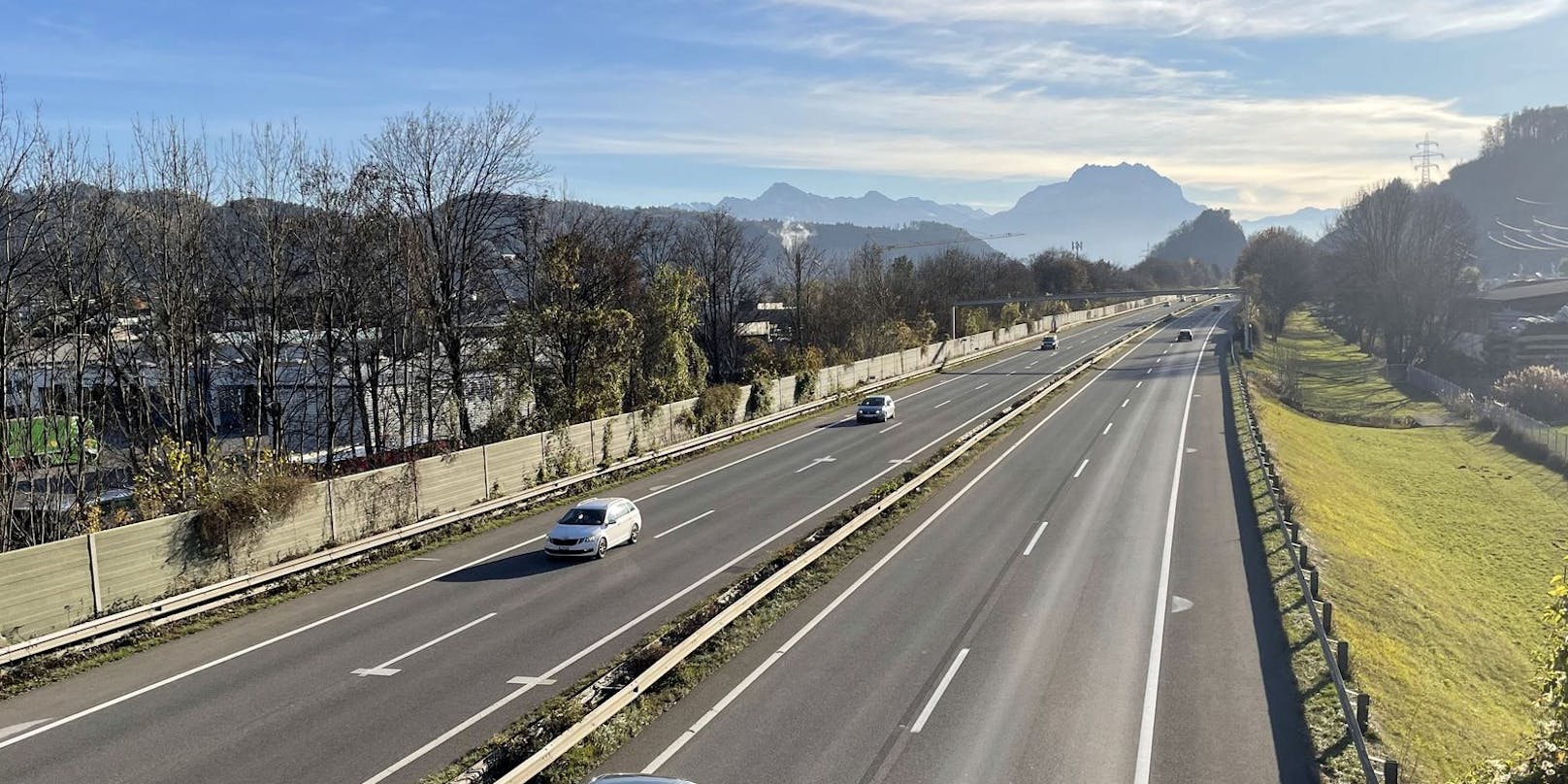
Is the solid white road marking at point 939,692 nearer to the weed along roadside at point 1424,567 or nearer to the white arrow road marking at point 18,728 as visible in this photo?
the weed along roadside at point 1424,567

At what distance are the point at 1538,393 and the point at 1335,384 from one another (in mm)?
20167

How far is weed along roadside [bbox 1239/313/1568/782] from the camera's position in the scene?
16.0m

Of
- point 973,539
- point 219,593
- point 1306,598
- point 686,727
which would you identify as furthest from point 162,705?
point 1306,598

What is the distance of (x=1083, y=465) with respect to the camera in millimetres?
35906

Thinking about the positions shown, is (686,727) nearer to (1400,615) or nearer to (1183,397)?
(1400,615)

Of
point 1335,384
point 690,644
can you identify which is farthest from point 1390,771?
point 1335,384

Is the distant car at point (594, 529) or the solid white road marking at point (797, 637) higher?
the distant car at point (594, 529)

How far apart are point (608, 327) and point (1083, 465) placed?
20.6m

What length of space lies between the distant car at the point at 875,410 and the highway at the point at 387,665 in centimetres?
1954

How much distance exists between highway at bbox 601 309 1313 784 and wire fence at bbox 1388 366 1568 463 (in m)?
33.2

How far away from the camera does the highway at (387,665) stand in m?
12.9

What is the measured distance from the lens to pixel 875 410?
49.9 m

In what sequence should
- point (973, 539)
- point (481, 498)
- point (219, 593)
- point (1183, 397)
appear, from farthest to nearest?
point (1183, 397) < point (481, 498) < point (973, 539) < point (219, 593)

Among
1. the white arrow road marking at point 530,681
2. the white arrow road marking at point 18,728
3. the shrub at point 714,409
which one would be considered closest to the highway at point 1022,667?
the white arrow road marking at point 530,681
